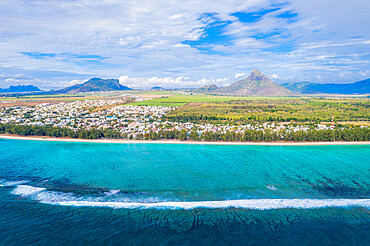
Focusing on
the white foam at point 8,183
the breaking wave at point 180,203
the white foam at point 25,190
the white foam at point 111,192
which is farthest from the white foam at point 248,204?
the white foam at point 8,183

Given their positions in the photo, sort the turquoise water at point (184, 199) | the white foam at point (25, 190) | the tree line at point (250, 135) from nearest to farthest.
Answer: the turquoise water at point (184, 199) < the white foam at point (25, 190) < the tree line at point (250, 135)

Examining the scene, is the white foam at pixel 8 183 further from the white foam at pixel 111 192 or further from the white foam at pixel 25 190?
the white foam at pixel 111 192

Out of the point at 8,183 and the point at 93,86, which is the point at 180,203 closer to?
the point at 8,183

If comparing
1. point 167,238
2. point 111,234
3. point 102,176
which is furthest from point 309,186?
point 102,176

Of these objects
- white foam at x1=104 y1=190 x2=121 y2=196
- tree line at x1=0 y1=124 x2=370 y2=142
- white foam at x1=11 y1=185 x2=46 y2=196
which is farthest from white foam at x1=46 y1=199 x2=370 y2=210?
tree line at x1=0 y1=124 x2=370 y2=142

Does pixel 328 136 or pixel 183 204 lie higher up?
pixel 328 136

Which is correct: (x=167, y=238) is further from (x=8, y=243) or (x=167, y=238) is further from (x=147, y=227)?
(x=8, y=243)
